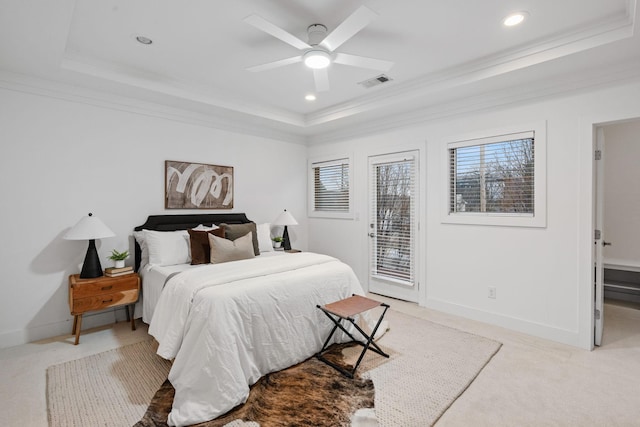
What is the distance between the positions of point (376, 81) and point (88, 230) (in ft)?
10.8

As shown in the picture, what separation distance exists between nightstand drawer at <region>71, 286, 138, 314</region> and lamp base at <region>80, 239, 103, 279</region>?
234mm

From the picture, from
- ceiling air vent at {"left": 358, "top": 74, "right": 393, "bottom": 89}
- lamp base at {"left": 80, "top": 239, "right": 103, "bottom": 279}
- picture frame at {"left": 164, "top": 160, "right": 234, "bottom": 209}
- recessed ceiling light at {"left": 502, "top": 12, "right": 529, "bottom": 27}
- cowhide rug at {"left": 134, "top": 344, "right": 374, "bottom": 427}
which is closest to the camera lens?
cowhide rug at {"left": 134, "top": 344, "right": 374, "bottom": 427}

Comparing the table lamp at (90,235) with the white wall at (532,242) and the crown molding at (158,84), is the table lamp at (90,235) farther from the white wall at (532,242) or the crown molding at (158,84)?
the white wall at (532,242)

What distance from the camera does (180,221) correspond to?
3973mm

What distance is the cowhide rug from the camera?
6.28 ft

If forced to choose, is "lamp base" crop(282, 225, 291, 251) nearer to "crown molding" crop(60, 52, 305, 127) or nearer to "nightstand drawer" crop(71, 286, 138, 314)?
"crown molding" crop(60, 52, 305, 127)

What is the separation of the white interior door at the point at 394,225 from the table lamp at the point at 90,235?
10.7ft

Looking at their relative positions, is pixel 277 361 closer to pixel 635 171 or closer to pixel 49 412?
pixel 49 412

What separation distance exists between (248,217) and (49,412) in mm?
3052

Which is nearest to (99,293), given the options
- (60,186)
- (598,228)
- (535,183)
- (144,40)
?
(60,186)

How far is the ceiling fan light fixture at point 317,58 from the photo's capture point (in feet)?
8.20

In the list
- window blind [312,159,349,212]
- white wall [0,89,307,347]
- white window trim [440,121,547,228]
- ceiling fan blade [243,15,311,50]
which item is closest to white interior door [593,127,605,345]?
white window trim [440,121,547,228]

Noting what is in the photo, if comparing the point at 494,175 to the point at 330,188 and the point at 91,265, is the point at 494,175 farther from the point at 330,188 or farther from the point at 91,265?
the point at 91,265

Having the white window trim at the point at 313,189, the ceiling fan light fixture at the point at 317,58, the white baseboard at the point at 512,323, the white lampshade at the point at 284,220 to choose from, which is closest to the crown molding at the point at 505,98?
the white window trim at the point at 313,189
